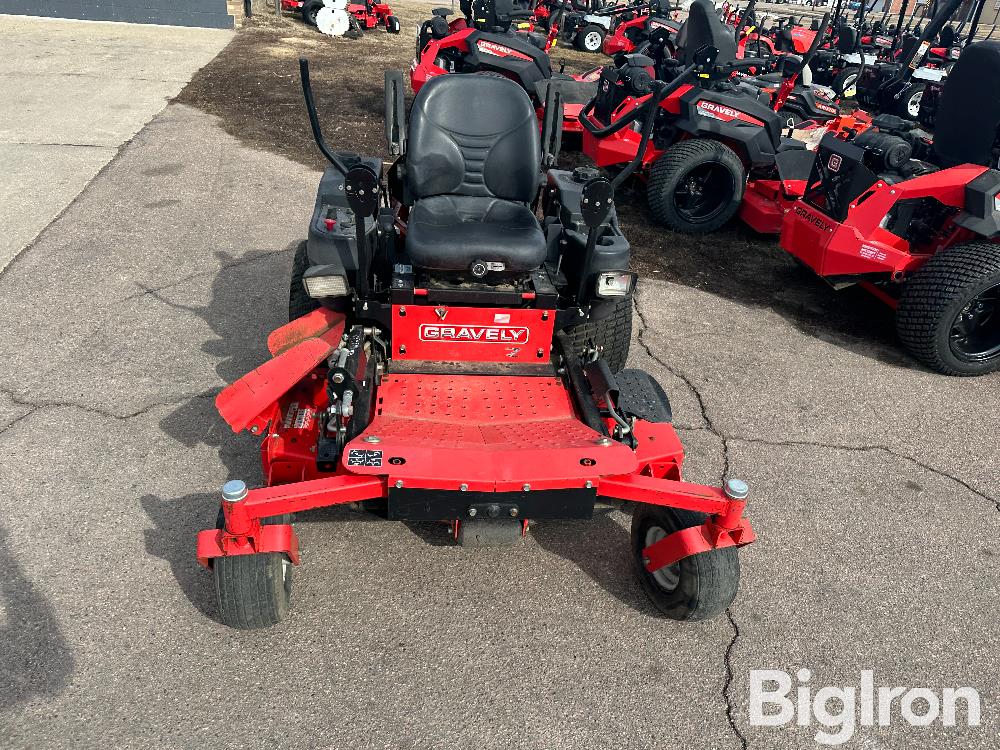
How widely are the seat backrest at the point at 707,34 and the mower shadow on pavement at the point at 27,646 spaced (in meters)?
6.87

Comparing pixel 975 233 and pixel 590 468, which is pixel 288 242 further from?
pixel 975 233

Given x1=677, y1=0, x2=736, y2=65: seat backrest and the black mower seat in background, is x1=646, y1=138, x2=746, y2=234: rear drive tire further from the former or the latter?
the black mower seat in background

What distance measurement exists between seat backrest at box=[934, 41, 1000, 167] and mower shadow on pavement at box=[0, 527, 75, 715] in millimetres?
5812

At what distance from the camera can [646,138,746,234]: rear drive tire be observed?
663 centimetres

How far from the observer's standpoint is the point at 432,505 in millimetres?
2623

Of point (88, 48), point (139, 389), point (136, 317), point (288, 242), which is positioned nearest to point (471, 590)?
point (139, 389)

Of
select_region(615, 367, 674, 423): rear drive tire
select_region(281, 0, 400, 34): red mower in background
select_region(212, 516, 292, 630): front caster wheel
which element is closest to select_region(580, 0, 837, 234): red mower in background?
select_region(615, 367, 674, 423): rear drive tire

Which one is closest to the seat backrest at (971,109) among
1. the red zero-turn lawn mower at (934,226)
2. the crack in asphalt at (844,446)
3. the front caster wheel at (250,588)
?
the red zero-turn lawn mower at (934,226)

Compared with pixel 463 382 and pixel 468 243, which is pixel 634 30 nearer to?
pixel 468 243

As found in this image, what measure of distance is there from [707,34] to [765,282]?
287 cm

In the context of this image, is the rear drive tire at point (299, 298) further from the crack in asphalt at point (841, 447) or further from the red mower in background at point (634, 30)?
the red mower in background at point (634, 30)

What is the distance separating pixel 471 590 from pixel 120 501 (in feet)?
5.10

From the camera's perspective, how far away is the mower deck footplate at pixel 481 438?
2588mm

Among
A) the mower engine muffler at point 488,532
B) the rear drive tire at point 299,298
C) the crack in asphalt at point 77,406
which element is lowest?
the crack in asphalt at point 77,406
